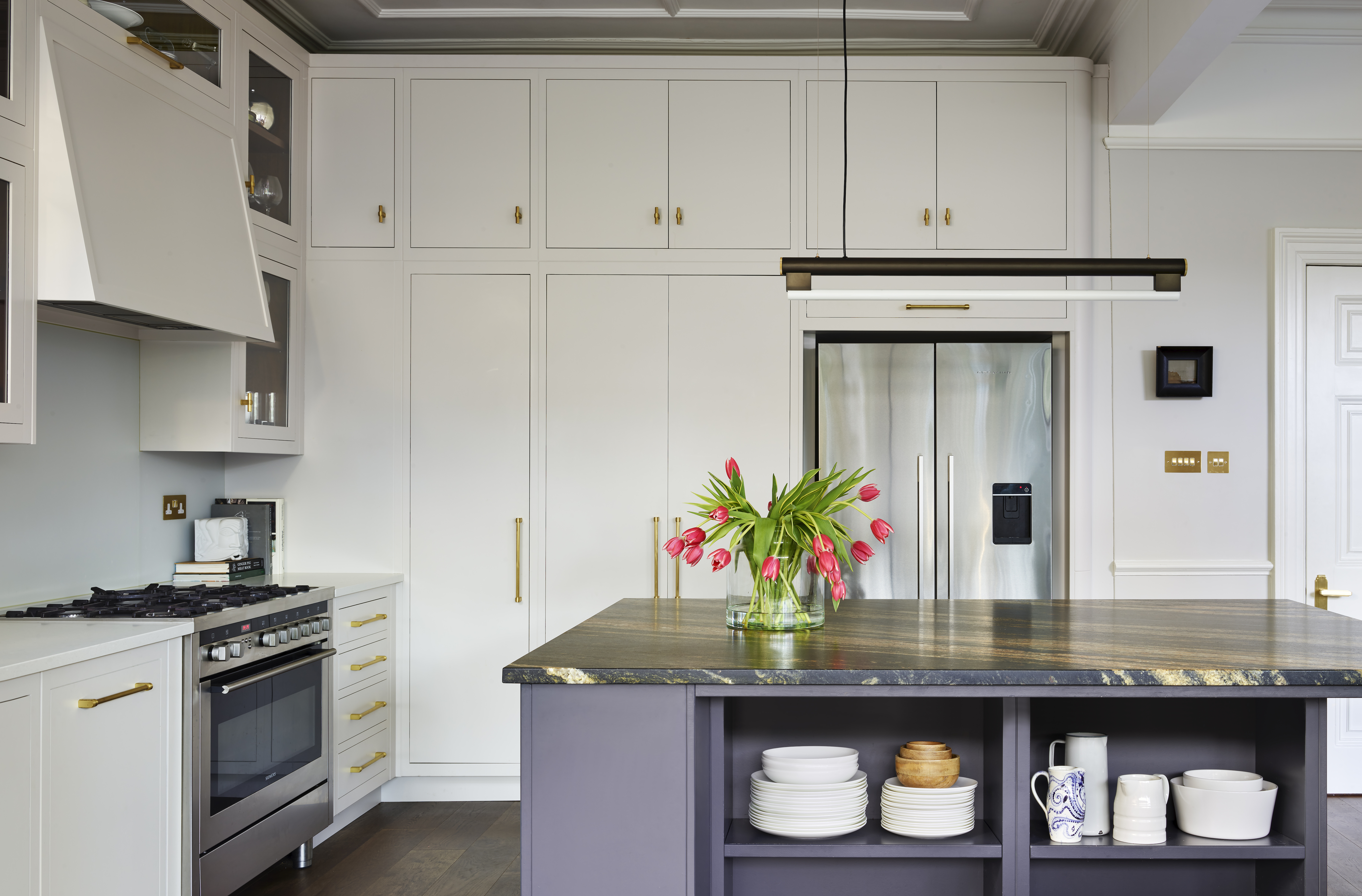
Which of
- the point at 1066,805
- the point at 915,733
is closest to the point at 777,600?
the point at 915,733

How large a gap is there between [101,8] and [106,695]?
184cm

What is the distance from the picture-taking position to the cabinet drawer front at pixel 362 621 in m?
3.34

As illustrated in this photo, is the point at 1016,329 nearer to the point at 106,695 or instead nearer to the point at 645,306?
the point at 645,306

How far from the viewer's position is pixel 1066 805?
1.88 m

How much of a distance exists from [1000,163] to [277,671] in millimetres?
3205

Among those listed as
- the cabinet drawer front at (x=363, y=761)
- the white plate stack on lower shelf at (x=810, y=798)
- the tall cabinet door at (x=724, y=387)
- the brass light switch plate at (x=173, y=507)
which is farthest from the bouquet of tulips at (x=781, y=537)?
the brass light switch plate at (x=173, y=507)

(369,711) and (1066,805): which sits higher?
(1066,805)

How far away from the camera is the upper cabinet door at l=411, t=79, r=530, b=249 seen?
12.6 ft

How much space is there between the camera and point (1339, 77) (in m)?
3.85

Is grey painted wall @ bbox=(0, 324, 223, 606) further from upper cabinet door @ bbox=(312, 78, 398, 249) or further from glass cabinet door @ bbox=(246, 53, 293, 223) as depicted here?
upper cabinet door @ bbox=(312, 78, 398, 249)

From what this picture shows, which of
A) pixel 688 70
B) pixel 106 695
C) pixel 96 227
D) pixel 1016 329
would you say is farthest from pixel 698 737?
pixel 688 70

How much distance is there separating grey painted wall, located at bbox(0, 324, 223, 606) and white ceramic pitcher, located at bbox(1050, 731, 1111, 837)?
112 inches

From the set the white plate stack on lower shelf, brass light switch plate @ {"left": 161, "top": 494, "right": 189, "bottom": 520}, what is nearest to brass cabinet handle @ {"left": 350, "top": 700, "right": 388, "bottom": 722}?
brass light switch plate @ {"left": 161, "top": 494, "right": 189, "bottom": 520}

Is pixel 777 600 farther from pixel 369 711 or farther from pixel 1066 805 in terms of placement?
pixel 369 711
